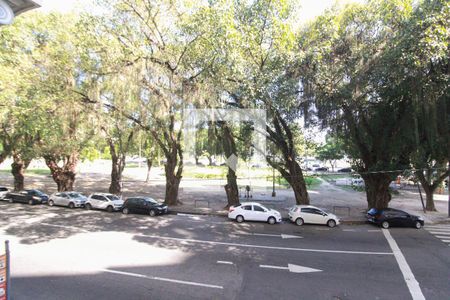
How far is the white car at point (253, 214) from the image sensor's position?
Result: 17.3 meters

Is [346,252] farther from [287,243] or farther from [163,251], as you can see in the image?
[163,251]

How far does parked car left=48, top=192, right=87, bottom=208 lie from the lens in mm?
21250

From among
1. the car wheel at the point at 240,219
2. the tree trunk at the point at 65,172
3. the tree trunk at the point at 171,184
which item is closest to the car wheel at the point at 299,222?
the car wheel at the point at 240,219

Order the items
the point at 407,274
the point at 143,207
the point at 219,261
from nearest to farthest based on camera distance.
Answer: the point at 407,274
the point at 219,261
the point at 143,207

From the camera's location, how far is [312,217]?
17.1m

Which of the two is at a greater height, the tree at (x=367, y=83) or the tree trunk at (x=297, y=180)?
the tree at (x=367, y=83)

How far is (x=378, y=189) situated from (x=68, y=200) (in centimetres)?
2359

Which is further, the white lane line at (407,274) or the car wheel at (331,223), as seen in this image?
the car wheel at (331,223)

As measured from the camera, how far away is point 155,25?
57.5 feet

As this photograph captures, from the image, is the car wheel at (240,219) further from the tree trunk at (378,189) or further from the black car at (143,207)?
the tree trunk at (378,189)

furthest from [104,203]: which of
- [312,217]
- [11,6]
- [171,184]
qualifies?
[11,6]

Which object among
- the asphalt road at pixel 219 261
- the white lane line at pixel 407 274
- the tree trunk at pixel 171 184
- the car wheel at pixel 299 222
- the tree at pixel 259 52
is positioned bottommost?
the asphalt road at pixel 219 261

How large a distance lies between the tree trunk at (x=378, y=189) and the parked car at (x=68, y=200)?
71.7ft

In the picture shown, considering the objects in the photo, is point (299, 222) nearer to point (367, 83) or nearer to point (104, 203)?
point (367, 83)
